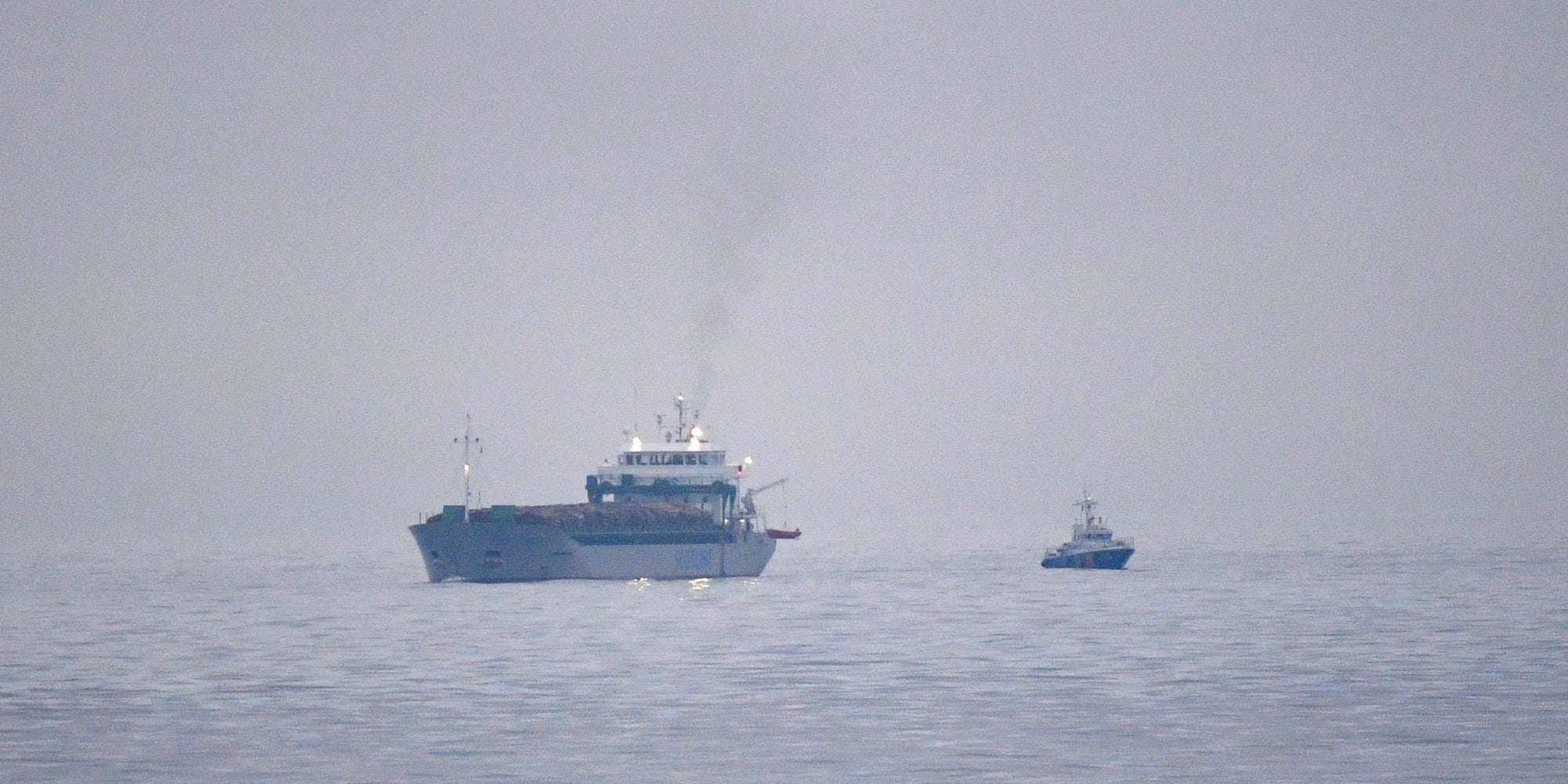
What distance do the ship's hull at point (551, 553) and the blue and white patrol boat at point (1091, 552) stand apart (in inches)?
1180

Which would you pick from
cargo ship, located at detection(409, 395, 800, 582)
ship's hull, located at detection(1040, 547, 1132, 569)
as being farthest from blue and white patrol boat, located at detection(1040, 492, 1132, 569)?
cargo ship, located at detection(409, 395, 800, 582)

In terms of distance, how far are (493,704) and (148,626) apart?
128ft

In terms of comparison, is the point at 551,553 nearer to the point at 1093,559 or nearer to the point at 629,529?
the point at 629,529

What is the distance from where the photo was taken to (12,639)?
7881 cm

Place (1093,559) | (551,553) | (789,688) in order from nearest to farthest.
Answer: (789,688), (551,553), (1093,559)

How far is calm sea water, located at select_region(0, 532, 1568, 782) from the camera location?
134 ft

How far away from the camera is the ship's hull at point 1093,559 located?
464ft

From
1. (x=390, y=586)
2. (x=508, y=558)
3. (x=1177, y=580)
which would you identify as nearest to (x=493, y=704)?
(x=508, y=558)

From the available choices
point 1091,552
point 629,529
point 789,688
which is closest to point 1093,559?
point 1091,552

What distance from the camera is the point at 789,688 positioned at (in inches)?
2190

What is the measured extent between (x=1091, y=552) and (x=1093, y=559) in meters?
0.76

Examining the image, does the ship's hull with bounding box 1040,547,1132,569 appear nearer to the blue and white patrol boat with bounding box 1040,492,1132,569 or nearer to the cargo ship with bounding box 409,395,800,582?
the blue and white patrol boat with bounding box 1040,492,1132,569

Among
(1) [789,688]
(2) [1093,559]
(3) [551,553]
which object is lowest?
(1) [789,688]

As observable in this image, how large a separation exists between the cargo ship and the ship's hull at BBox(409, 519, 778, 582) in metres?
0.06
